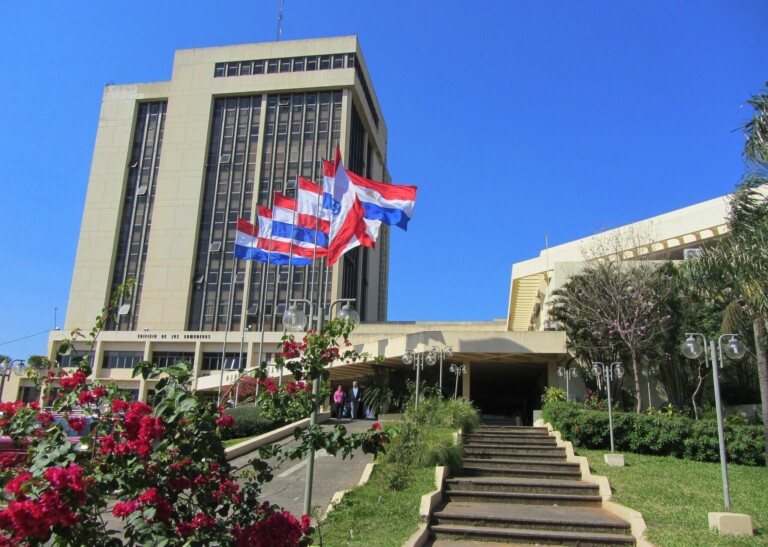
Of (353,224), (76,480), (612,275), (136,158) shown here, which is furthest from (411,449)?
(136,158)

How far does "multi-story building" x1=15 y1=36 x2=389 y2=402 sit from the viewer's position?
51594mm

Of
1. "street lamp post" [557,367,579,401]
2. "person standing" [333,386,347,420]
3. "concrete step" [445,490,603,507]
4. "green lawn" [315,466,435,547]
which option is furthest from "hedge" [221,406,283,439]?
"street lamp post" [557,367,579,401]

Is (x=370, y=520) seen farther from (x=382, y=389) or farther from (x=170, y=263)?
(x=170, y=263)

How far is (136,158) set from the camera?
58125 millimetres

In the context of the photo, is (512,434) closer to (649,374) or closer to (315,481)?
(315,481)

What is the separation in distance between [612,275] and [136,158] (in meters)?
50.2

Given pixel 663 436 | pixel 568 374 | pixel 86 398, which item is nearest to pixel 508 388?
pixel 568 374

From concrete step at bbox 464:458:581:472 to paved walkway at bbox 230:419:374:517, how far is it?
2630 mm

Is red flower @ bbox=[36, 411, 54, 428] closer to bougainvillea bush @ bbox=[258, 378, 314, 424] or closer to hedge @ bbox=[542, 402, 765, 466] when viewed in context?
bougainvillea bush @ bbox=[258, 378, 314, 424]

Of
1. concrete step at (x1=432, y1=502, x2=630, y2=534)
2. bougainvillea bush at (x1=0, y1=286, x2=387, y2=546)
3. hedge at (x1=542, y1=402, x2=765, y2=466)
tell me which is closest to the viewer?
bougainvillea bush at (x1=0, y1=286, x2=387, y2=546)

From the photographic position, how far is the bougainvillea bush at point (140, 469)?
3443mm

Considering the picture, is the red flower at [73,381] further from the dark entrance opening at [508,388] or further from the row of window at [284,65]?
the row of window at [284,65]

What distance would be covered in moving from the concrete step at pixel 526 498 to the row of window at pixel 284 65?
51899 millimetres

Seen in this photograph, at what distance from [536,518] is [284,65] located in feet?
182
